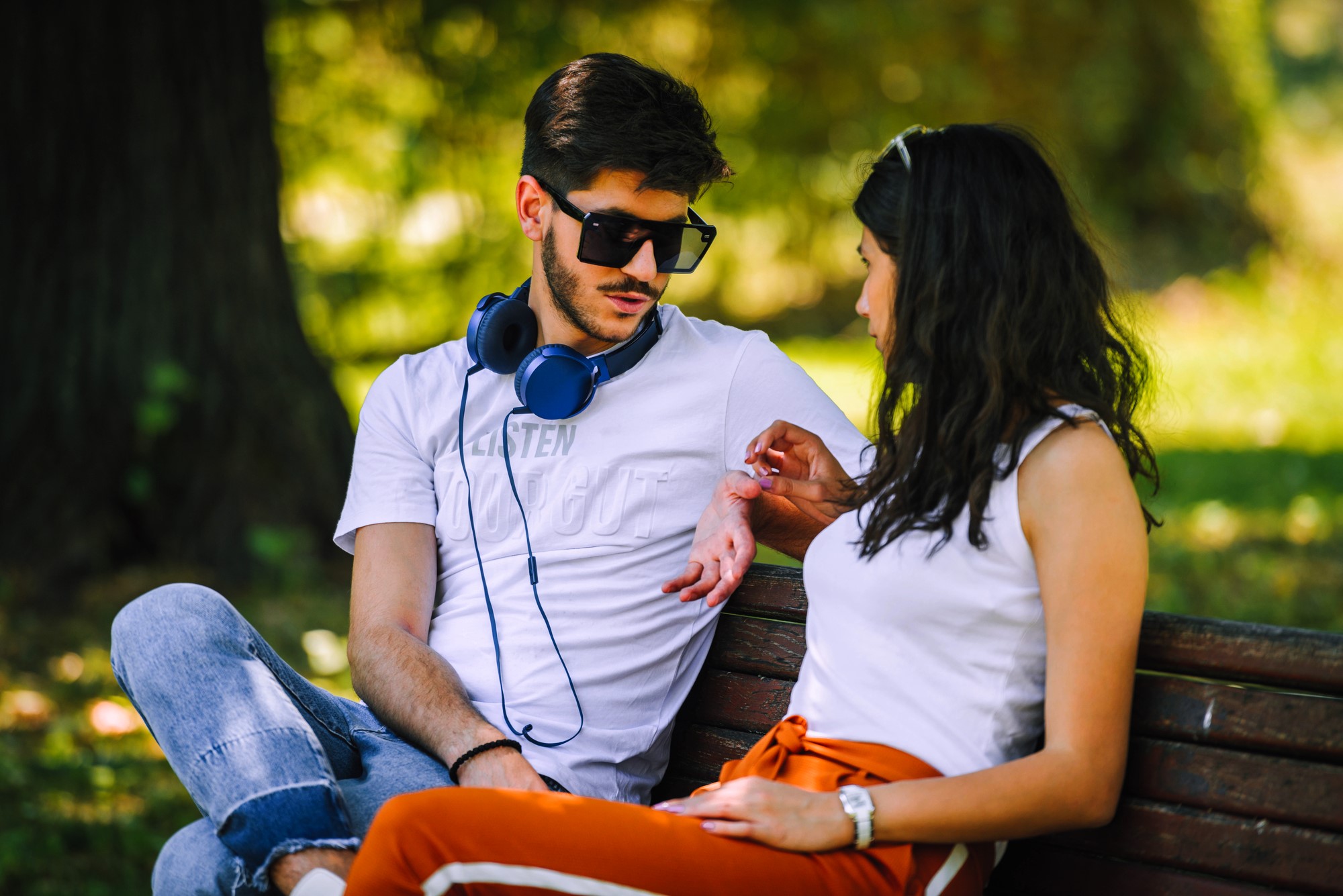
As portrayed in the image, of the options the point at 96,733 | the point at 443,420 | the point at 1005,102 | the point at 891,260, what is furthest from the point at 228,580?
the point at 1005,102

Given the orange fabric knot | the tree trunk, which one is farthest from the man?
the tree trunk

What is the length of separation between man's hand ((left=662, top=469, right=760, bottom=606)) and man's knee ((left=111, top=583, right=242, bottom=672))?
3.08 feet

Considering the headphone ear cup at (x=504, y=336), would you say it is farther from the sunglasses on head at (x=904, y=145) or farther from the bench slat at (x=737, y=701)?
the sunglasses on head at (x=904, y=145)

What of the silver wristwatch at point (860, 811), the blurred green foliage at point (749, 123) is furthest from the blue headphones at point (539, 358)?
the blurred green foliage at point (749, 123)

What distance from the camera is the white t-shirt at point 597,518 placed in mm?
2824

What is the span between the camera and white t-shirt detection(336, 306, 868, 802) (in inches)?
111

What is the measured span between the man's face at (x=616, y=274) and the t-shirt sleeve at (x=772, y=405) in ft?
0.91

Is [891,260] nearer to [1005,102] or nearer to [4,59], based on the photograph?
[4,59]

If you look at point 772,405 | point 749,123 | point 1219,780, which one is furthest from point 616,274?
point 749,123

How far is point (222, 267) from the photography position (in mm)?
6688

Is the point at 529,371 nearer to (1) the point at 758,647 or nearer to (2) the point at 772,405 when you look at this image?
(2) the point at 772,405

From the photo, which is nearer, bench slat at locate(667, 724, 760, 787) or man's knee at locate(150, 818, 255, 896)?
man's knee at locate(150, 818, 255, 896)

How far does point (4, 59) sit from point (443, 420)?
4651 mm

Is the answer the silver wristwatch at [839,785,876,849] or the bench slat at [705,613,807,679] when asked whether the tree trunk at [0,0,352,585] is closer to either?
the bench slat at [705,613,807,679]
